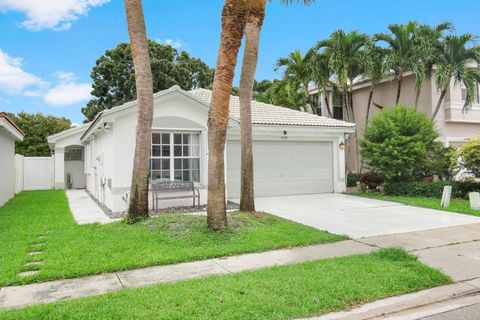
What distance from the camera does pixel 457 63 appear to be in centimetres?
1783

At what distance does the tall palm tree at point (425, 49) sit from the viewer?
694 inches

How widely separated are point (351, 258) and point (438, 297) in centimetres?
157

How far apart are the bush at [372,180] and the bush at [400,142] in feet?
5.91

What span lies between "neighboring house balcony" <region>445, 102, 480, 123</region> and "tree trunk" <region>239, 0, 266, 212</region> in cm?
1435

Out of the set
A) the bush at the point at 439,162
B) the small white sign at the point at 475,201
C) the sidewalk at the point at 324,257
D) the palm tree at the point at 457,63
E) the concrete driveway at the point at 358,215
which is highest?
the palm tree at the point at 457,63

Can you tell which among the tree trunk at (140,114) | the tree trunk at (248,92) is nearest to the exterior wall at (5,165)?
the tree trunk at (140,114)

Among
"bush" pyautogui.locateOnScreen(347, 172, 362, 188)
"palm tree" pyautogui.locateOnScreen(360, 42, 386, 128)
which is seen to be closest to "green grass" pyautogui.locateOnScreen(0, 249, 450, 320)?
"bush" pyautogui.locateOnScreen(347, 172, 362, 188)

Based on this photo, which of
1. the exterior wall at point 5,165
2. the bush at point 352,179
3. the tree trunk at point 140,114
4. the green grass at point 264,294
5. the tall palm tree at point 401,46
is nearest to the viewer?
the green grass at point 264,294

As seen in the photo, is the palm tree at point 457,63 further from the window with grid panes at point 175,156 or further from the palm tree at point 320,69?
the window with grid panes at point 175,156

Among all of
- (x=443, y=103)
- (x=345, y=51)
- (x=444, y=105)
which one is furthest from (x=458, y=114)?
(x=345, y=51)

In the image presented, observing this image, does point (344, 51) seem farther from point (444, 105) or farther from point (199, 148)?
point (199, 148)

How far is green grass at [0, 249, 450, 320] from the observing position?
4016mm

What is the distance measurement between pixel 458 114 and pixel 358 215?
12.9m

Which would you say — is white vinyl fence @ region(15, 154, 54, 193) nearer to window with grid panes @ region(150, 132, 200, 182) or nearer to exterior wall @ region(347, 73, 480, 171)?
window with grid panes @ region(150, 132, 200, 182)
